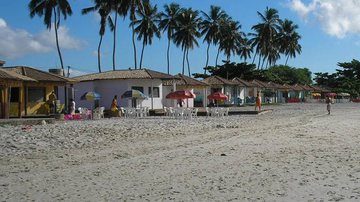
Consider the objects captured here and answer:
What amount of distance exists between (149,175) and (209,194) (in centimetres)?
200

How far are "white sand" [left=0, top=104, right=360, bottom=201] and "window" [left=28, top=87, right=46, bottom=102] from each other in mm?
12463

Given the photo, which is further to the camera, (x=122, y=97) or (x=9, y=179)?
(x=122, y=97)

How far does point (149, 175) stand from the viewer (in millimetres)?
9086

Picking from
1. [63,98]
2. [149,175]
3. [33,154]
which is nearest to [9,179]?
[149,175]

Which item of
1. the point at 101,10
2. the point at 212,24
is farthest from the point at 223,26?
the point at 101,10

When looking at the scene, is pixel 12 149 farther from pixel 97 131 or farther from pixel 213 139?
pixel 213 139

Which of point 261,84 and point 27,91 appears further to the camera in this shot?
point 261,84

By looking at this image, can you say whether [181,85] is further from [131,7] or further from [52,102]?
[52,102]

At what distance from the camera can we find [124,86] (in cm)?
3516

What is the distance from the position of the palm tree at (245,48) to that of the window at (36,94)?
49.3m

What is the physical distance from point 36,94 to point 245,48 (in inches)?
2117

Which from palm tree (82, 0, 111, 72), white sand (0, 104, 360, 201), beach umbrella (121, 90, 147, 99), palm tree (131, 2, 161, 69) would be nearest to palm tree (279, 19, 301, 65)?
palm tree (131, 2, 161, 69)

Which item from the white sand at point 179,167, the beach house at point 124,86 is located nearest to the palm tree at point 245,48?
the beach house at point 124,86

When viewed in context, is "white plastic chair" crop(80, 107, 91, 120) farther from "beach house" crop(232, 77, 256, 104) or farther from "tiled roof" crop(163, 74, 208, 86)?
"beach house" crop(232, 77, 256, 104)
